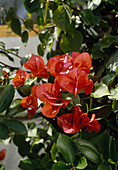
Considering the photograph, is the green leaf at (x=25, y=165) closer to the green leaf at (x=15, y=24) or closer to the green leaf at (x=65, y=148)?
the green leaf at (x=65, y=148)

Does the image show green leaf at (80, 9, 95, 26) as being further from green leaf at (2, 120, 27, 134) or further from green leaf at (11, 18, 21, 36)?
green leaf at (2, 120, 27, 134)

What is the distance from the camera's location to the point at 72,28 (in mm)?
530

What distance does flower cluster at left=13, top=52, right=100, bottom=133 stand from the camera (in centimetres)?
32

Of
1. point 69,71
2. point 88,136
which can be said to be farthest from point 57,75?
point 88,136

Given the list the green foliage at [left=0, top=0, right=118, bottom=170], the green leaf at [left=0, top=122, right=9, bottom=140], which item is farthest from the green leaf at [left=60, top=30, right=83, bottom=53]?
the green leaf at [left=0, top=122, right=9, bottom=140]

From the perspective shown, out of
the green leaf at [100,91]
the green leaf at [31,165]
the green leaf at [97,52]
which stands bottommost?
the green leaf at [31,165]

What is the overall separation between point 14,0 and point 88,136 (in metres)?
0.65

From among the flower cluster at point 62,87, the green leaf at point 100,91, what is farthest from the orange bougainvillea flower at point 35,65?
the green leaf at point 100,91

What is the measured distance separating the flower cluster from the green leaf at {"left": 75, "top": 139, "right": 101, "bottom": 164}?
0.03m

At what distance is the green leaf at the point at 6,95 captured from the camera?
360 millimetres

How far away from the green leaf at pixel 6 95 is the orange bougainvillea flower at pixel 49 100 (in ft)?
0.19

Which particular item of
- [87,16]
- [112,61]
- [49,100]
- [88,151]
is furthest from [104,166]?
[87,16]

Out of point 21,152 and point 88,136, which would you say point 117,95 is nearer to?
point 88,136

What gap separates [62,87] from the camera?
1.10 feet
